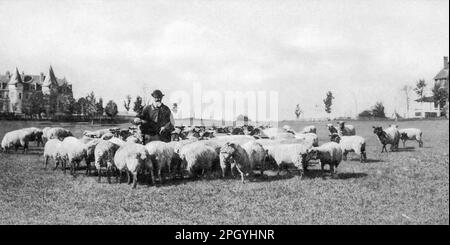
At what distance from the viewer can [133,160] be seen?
11.2 m

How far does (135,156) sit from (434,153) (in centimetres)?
1498

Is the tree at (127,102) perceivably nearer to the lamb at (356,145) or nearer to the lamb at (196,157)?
the lamb at (196,157)

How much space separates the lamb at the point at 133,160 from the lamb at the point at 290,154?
163 inches

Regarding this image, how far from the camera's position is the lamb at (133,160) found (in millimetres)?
11141

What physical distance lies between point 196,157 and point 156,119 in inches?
101

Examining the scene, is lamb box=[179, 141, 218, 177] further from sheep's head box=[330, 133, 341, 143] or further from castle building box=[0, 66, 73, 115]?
sheep's head box=[330, 133, 341, 143]

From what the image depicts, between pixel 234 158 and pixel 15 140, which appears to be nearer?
pixel 234 158

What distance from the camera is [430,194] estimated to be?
10047 mm

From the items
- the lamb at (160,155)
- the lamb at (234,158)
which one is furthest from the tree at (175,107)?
the lamb at (234,158)

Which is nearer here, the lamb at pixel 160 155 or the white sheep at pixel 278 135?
the lamb at pixel 160 155

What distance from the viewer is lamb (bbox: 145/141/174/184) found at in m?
12.0

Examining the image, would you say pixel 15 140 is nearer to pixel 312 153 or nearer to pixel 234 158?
pixel 234 158

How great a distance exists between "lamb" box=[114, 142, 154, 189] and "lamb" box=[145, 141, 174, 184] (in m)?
0.43

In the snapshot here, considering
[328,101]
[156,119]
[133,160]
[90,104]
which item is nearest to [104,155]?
[133,160]
